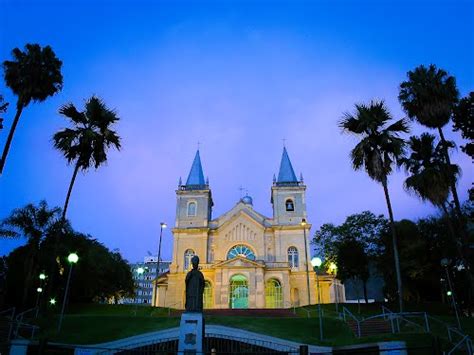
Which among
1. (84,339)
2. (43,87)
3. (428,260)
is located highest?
(43,87)

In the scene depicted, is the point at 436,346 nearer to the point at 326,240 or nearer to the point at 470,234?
the point at 470,234

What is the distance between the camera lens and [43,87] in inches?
1002

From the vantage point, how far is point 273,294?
46.3m

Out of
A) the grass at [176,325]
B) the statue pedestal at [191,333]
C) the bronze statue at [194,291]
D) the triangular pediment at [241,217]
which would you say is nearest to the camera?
the statue pedestal at [191,333]

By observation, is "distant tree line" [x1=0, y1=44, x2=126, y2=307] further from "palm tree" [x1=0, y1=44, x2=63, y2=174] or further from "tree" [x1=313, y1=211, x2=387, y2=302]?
"tree" [x1=313, y1=211, x2=387, y2=302]

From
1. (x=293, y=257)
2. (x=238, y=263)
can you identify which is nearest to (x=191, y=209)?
(x=238, y=263)

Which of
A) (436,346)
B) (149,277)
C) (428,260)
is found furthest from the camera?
(149,277)

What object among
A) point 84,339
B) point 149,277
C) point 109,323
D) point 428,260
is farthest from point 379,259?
point 149,277

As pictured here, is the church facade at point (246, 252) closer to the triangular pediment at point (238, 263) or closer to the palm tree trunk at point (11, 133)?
the triangular pediment at point (238, 263)

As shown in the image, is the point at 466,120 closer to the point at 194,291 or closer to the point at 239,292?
the point at 194,291

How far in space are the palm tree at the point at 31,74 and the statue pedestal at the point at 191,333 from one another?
685 inches

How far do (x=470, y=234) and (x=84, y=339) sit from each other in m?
29.8

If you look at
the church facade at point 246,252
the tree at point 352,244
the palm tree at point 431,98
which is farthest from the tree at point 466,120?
the church facade at point 246,252

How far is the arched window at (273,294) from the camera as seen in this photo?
45656mm
